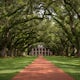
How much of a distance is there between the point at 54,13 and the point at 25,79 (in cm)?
3423

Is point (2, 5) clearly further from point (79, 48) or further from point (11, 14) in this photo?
point (79, 48)

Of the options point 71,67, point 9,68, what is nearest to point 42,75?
point 9,68

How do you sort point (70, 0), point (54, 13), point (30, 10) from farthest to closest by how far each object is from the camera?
point (54, 13) < point (30, 10) < point (70, 0)

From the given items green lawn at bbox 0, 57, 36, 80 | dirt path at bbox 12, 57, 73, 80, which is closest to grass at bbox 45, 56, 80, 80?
dirt path at bbox 12, 57, 73, 80

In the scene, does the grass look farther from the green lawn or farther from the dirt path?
the green lawn

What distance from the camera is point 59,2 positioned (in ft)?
114

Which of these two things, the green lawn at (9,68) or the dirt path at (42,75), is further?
the green lawn at (9,68)

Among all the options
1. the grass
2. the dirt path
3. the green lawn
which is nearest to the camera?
the dirt path

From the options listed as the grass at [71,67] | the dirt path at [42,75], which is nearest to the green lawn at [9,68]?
the dirt path at [42,75]

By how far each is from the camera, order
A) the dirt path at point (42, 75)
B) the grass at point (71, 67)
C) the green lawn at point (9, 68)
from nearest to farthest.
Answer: the dirt path at point (42, 75)
the green lawn at point (9, 68)
the grass at point (71, 67)

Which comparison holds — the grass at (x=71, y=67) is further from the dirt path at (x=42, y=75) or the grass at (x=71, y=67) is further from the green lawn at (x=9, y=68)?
the green lawn at (x=9, y=68)

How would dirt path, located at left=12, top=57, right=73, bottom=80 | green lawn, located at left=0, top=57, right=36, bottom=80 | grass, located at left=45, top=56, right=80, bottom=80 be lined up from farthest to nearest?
grass, located at left=45, top=56, right=80, bottom=80, green lawn, located at left=0, top=57, right=36, bottom=80, dirt path, located at left=12, top=57, right=73, bottom=80

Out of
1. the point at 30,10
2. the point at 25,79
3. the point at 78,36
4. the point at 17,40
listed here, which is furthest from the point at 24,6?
the point at 17,40

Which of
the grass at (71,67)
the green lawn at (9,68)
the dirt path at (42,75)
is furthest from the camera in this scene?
the grass at (71,67)
